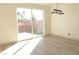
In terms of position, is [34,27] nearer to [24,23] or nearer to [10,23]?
[24,23]

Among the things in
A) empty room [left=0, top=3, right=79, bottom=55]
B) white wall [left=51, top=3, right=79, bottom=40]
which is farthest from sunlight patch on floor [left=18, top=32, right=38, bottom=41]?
white wall [left=51, top=3, right=79, bottom=40]

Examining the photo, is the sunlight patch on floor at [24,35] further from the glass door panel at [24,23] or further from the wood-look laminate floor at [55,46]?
the wood-look laminate floor at [55,46]

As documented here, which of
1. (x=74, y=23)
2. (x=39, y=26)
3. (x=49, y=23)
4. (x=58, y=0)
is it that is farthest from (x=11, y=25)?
(x=74, y=23)

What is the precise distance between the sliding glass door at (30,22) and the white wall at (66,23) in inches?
7.0

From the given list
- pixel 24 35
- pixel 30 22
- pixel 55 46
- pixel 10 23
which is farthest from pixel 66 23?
pixel 10 23

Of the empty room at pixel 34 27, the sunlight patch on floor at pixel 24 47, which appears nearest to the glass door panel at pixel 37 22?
the empty room at pixel 34 27

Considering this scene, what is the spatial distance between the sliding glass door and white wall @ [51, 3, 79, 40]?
0.18m

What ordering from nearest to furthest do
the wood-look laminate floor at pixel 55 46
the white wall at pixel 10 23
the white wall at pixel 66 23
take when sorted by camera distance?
1. the white wall at pixel 10 23
2. the white wall at pixel 66 23
3. the wood-look laminate floor at pixel 55 46

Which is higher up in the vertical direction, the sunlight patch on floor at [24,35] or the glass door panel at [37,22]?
the glass door panel at [37,22]

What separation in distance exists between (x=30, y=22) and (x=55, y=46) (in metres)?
0.59

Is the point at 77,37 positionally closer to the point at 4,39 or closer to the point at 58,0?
the point at 58,0

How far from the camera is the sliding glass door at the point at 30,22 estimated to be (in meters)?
1.70

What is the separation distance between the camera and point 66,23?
73.6 inches

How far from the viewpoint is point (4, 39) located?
1.59m
